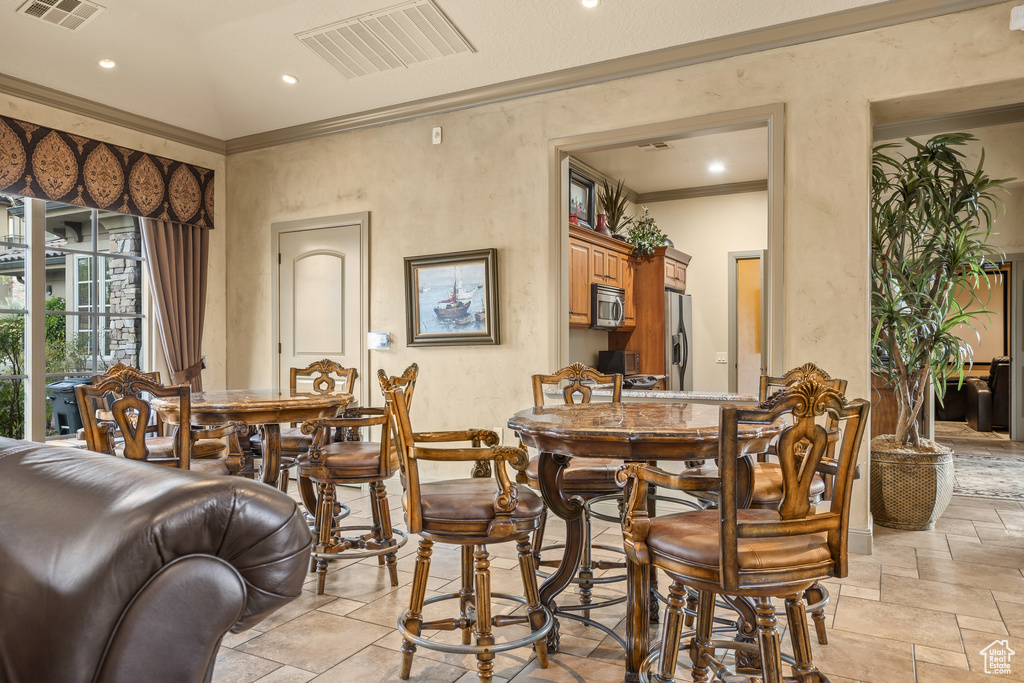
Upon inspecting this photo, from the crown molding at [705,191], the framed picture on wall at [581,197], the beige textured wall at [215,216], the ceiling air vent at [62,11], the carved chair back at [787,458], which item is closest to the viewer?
the carved chair back at [787,458]

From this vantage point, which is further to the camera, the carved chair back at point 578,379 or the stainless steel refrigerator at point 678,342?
the stainless steel refrigerator at point 678,342

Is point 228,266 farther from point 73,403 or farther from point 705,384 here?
point 705,384

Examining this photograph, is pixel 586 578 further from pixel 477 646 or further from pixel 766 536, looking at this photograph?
pixel 766 536

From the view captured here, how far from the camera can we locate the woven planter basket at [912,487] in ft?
13.1

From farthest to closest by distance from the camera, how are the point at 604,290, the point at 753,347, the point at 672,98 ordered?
the point at 753,347 → the point at 604,290 → the point at 672,98

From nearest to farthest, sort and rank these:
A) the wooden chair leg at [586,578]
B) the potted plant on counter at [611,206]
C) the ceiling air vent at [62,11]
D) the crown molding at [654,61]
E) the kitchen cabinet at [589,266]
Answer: the wooden chair leg at [586,578] < the crown molding at [654,61] < the ceiling air vent at [62,11] < the kitchen cabinet at [589,266] < the potted plant on counter at [611,206]

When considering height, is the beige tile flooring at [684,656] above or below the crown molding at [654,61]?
below

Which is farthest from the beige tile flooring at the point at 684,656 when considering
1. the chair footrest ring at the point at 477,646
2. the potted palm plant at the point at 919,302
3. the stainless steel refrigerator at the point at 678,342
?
the stainless steel refrigerator at the point at 678,342

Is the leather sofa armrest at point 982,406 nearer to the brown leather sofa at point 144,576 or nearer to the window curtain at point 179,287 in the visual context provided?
the window curtain at point 179,287

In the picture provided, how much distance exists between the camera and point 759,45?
3828 millimetres

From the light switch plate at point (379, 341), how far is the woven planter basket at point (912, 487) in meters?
3.40

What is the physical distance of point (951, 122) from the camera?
420 cm

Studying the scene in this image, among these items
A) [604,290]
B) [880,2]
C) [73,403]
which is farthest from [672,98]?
[73,403]

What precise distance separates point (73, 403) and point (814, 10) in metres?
5.38
